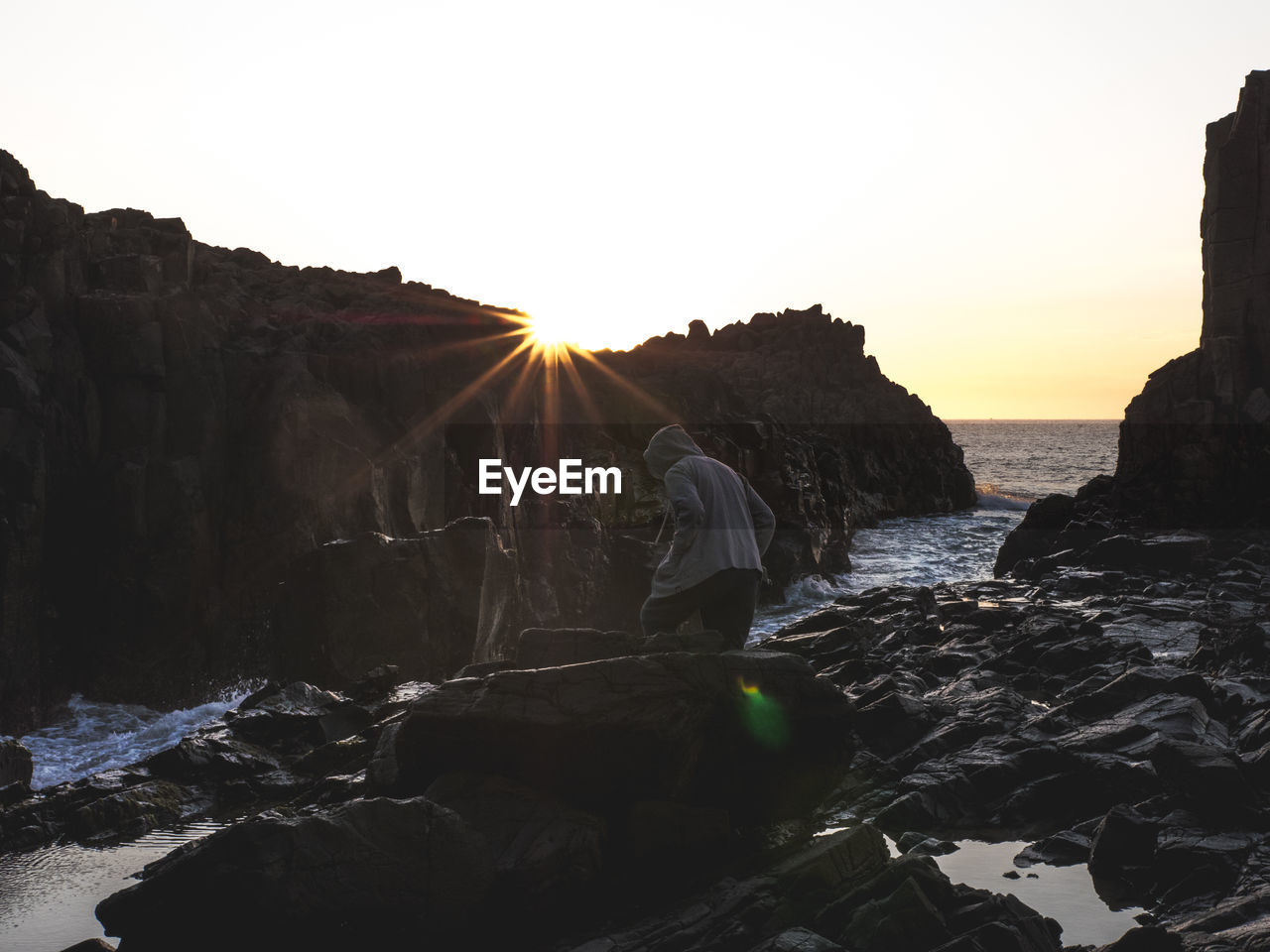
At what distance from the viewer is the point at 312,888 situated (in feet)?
17.9

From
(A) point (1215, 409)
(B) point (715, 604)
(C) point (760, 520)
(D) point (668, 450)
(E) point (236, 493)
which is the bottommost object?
(B) point (715, 604)

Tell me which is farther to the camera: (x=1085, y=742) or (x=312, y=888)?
(x=1085, y=742)

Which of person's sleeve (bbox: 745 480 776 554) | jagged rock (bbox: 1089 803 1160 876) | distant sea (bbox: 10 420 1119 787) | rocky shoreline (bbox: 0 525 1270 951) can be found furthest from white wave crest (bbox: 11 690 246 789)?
jagged rock (bbox: 1089 803 1160 876)

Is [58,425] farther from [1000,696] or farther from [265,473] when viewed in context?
[1000,696]

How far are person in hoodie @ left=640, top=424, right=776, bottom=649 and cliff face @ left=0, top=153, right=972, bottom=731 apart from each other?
723 centimetres

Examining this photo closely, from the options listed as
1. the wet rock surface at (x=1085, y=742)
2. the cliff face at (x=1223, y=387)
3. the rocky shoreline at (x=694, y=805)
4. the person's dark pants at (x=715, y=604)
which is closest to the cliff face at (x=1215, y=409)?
the cliff face at (x=1223, y=387)

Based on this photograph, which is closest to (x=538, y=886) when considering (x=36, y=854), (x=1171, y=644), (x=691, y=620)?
(x=36, y=854)

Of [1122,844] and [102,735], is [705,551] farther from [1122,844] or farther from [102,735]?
[102,735]

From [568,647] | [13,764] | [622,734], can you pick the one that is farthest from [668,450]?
[13,764]

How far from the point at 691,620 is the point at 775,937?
14089 millimetres

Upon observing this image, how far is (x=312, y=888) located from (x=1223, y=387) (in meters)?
35.4

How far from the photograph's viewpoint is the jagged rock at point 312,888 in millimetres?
5395

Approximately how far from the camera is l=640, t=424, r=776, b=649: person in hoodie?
8062 millimetres

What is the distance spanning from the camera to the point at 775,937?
16.4ft
